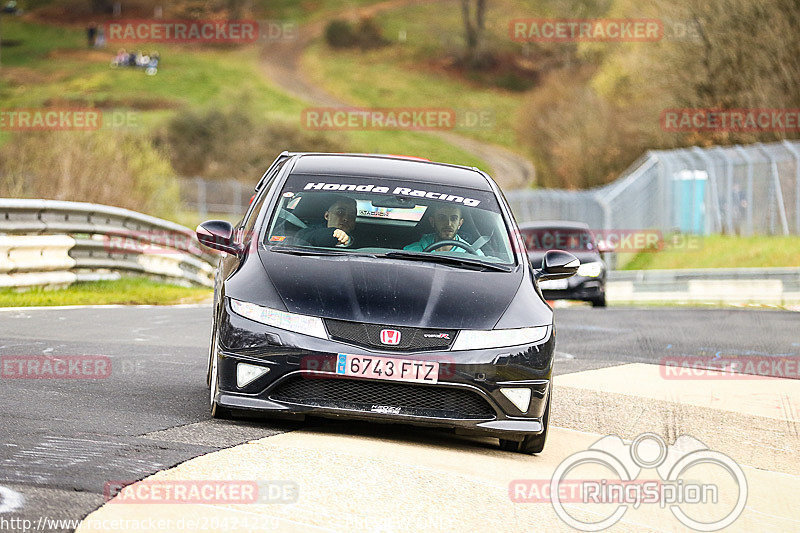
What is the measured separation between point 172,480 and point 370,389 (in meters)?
1.54

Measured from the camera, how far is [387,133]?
316 feet

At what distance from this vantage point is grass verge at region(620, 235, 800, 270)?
30906 millimetres

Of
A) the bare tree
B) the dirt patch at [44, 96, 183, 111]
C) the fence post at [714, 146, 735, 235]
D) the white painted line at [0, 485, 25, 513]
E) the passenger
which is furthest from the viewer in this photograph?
the bare tree

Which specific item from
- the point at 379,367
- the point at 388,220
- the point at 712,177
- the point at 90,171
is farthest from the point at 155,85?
the point at 379,367

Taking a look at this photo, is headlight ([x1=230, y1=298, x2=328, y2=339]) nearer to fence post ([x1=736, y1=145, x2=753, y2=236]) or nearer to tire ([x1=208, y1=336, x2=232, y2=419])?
tire ([x1=208, y1=336, x2=232, y2=419])

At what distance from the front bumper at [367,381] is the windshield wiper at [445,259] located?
835 mm

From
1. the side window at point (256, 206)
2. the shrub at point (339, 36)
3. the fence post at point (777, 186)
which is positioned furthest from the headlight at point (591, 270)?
the shrub at point (339, 36)

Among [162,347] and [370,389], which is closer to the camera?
[370,389]

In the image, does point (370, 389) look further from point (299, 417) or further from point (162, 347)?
point (162, 347)

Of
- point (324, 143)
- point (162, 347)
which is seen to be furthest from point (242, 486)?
point (324, 143)

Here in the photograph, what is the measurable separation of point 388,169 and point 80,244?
9022 millimetres

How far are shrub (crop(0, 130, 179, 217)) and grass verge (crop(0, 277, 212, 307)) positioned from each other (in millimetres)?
5985

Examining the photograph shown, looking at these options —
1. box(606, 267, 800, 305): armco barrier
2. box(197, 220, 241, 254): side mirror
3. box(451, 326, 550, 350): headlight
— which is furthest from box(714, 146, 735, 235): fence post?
box(451, 326, 550, 350): headlight

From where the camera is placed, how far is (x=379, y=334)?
7020 mm
